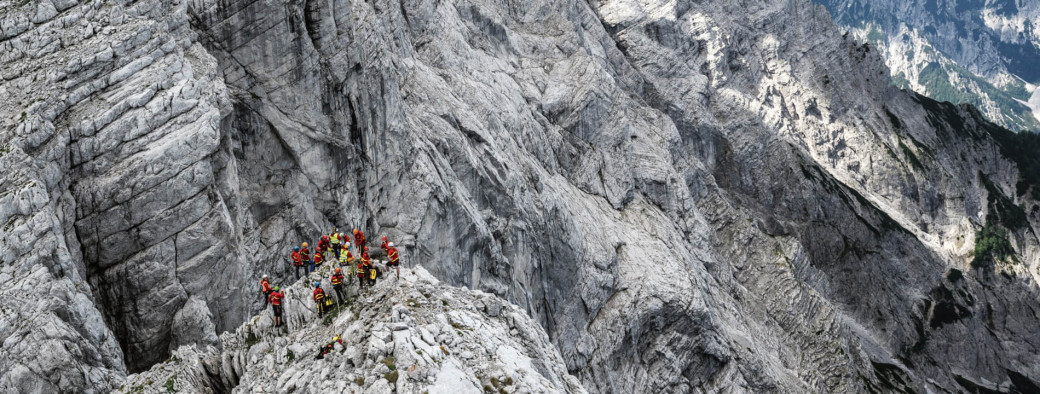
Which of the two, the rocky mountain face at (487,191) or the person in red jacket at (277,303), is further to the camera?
the rocky mountain face at (487,191)

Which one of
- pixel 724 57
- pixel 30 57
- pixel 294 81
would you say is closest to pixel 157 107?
pixel 30 57

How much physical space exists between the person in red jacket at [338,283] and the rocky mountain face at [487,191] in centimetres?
546

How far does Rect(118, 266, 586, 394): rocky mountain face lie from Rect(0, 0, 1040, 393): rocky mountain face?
2419mm

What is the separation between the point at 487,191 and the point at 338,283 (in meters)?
27.4

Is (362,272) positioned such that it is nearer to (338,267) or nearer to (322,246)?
(338,267)

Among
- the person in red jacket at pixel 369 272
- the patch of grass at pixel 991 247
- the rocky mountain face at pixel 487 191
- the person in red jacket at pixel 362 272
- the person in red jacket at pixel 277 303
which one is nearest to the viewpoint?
the person in red jacket at pixel 277 303

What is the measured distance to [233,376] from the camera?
29531 mm

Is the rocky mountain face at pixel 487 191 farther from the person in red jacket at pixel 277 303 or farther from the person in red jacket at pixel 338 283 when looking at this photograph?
the person in red jacket at pixel 338 283

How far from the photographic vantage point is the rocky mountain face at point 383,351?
25828 mm

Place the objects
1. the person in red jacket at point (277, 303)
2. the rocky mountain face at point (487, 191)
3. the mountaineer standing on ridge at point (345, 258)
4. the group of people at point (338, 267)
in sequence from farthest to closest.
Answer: the rocky mountain face at point (487, 191) → the mountaineer standing on ridge at point (345, 258) → the group of people at point (338, 267) → the person in red jacket at point (277, 303)

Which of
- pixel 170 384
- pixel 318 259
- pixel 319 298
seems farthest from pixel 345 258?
pixel 170 384

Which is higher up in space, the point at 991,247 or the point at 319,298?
the point at 319,298

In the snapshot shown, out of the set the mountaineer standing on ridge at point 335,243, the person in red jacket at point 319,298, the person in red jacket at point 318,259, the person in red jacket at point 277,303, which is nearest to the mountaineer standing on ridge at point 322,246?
the person in red jacket at point 318,259

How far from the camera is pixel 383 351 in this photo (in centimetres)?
2630
